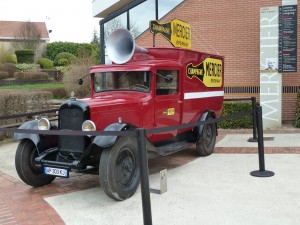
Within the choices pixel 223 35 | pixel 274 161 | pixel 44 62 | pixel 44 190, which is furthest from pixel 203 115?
pixel 44 62

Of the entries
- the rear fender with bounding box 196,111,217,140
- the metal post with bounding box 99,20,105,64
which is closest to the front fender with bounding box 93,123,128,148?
the rear fender with bounding box 196,111,217,140

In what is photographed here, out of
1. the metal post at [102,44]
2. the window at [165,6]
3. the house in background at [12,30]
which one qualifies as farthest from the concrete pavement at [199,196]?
the house in background at [12,30]

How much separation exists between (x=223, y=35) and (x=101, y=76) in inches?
258

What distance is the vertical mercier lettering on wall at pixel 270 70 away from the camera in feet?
32.9

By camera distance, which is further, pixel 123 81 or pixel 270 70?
pixel 270 70

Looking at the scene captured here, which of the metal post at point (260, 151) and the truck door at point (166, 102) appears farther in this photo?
the truck door at point (166, 102)

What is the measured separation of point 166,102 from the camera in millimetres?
6227

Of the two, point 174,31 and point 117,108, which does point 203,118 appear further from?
point 117,108

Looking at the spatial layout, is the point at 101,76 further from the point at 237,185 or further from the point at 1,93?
the point at 1,93

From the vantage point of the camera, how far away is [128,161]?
5.16m

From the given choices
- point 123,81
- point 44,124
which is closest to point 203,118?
point 123,81

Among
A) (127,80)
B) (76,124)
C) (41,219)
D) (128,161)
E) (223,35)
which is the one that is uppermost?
(223,35)

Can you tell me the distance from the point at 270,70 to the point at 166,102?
5035 millimetres

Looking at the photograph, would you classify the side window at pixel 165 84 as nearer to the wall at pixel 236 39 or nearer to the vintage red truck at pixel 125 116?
the vintage red truck at pixel 125 116
